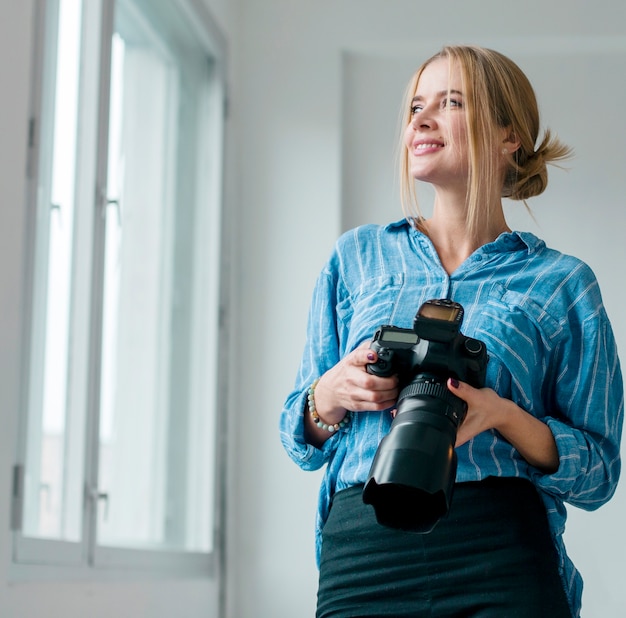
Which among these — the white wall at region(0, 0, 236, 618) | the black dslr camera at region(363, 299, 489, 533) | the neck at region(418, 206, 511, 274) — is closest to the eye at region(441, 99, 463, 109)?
the neck at region(418, 206, 511, 274)

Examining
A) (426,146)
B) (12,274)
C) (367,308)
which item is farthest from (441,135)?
(12,274)

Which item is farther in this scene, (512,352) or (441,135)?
(441,135)

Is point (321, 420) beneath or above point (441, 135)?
beneath

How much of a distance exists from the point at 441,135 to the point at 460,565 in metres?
0.48

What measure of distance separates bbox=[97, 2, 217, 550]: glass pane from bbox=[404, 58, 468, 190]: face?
3.32ft

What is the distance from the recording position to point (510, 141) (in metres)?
1.20

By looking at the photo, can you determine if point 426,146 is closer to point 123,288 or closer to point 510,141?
point 510,141

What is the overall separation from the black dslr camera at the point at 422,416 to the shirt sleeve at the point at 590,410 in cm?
17

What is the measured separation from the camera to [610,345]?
3.56 ft

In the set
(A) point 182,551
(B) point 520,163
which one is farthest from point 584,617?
(B) point 520,163

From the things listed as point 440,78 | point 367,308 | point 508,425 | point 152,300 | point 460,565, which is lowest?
point 460,565

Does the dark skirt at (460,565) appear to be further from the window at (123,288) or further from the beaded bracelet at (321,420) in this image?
the window at (123,288)

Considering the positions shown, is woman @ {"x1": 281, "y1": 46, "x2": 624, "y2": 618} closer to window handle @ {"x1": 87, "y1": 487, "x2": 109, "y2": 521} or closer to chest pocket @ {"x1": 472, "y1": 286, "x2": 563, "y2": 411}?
chest pocket @ {"x1": 472, "y1": 286, "x2": 563, "y2": 411}

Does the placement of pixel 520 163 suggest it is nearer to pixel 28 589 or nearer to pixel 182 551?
pixel 28 589
